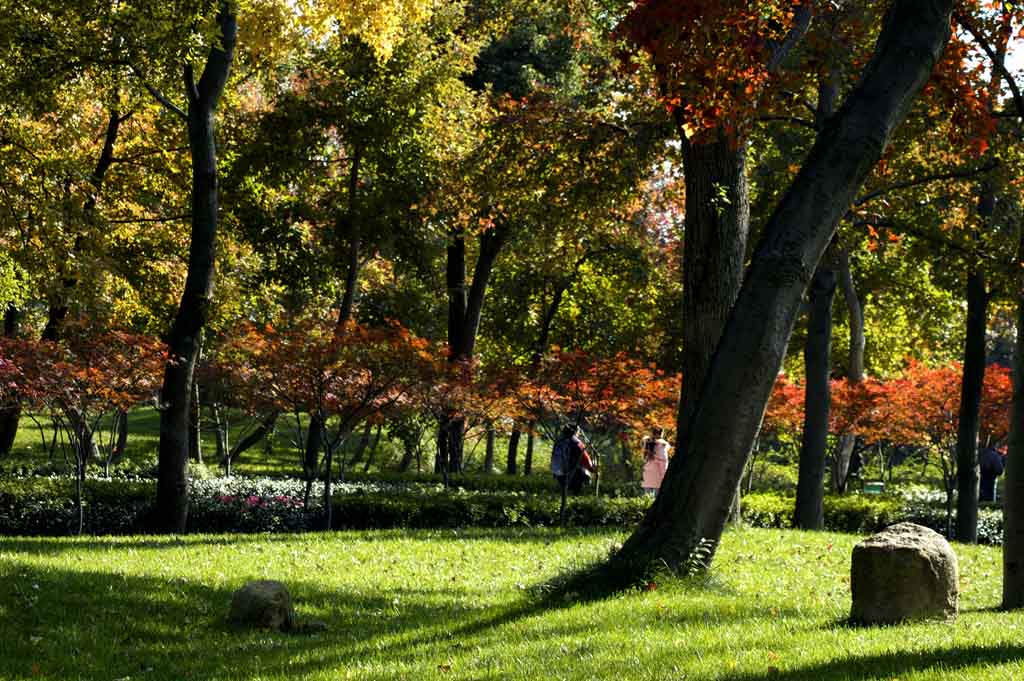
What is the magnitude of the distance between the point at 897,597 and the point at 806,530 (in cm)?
1183

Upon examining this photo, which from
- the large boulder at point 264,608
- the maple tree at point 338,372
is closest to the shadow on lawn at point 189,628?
the large boulder at point 264,608

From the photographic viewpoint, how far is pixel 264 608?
8562 millimetres

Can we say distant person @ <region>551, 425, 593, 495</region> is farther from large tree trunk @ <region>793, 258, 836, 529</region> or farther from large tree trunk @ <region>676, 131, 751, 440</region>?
large tree trunk @ <region>676, 131, 751, 440</region>

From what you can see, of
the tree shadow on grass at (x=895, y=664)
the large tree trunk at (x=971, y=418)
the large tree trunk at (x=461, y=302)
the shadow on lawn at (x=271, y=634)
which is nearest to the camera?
the tree shadow on grass at (x=895, y=664)

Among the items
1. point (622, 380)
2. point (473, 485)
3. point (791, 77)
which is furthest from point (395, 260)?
point (791, 77)

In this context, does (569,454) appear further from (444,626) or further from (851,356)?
(444,626)

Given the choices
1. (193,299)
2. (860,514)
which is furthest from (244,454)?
(860,514)

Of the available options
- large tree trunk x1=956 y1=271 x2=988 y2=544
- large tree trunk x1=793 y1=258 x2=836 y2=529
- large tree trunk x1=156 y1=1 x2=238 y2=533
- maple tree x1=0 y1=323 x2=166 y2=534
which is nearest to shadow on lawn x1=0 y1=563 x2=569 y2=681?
large tree trunk x1=156 y1=1 x2=238 y2=533

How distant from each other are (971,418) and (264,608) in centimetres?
1551

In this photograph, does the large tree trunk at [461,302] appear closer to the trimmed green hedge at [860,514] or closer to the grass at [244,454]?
the grass at [244,454]

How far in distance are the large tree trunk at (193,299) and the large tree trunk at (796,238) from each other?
968 cm

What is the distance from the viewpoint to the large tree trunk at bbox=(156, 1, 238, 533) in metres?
16.0

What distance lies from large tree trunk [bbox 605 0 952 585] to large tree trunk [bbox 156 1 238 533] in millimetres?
9679

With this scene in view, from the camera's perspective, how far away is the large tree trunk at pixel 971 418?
19.8 metres
